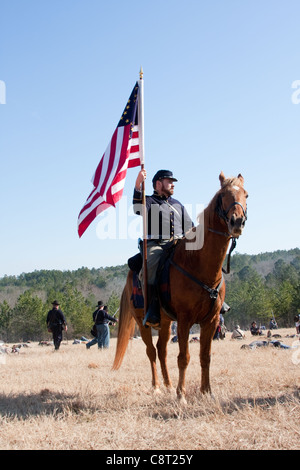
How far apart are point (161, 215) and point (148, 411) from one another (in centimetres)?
328

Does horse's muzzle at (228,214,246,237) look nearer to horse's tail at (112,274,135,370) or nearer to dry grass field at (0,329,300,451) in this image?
dry grass field at (0,329,300,451)

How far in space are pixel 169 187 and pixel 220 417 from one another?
4167 millimetres

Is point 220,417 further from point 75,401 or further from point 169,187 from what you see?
point 169,187

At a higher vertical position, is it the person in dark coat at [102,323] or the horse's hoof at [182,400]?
the horse's hoof at [182,400]

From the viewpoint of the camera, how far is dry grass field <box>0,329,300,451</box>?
Answer: 430cm

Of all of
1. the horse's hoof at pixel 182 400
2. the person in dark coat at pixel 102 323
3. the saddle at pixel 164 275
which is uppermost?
the saddle at pixel 164 275

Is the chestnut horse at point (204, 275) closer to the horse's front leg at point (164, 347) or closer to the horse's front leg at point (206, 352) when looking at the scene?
the horse's front leg at point (206, 352)

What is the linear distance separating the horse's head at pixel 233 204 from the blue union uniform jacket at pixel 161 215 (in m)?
1.51

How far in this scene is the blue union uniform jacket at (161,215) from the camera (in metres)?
7.44

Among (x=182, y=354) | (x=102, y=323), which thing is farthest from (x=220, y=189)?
(x=102, y=323)

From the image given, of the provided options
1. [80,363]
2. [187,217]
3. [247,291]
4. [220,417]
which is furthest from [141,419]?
[247,291]

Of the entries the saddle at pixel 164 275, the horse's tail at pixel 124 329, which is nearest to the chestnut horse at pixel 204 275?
the saddle at pixel 164 275

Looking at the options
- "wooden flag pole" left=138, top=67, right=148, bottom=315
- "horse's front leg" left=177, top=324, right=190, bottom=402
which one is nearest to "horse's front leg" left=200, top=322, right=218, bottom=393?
"horse's front leg" left=177, top=324, right=190, bottom=402

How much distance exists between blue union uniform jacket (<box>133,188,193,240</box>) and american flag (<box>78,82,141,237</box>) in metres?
0.43
